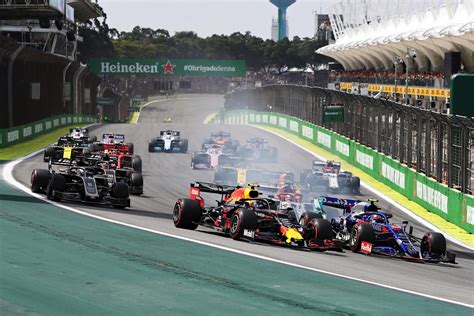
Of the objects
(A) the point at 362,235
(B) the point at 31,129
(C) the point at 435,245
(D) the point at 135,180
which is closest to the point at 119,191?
(D) the point at 135,180

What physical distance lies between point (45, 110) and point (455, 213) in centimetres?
5071

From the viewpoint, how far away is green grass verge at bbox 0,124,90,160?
44.1 m

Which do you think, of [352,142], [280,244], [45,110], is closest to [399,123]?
[352,142]

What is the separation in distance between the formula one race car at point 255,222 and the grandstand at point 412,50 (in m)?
37.1

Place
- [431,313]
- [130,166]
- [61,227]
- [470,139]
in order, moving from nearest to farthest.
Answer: [431,313] → [61,227] → [470,139] → [130,166]

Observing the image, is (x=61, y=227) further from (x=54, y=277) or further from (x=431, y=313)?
(x=431, y=313)

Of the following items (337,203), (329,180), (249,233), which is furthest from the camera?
(329,180)

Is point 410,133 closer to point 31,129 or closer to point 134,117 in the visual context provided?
point 31,129

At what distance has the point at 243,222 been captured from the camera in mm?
19938

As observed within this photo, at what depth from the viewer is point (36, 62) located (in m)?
67.4

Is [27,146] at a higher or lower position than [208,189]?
lower

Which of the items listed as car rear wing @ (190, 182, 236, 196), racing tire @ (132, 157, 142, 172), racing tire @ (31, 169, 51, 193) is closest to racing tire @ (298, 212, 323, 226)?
car rear wing @ (190, 182, 236, 196)

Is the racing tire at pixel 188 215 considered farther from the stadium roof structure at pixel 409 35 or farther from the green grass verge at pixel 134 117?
the green grass verge at pixel 134 117

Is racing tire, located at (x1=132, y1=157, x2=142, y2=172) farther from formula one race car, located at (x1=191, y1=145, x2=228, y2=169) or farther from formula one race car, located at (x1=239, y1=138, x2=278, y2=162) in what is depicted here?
formula one race car, located at (x1=239, y1=138, x2=278, y2=162)
